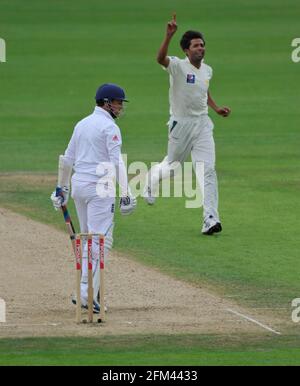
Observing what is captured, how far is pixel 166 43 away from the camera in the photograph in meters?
16.4

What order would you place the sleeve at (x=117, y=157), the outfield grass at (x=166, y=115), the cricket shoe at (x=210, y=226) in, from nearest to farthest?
1. the sleeve at (x=117, y=157)
2. the outfield grass at (x=166, y=115)
3. the cricket shoe at (x=210, y=226)

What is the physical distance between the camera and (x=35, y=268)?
15.0 meters

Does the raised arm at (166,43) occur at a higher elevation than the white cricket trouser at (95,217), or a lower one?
higher

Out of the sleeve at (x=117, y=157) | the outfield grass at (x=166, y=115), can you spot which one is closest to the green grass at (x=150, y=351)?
the outfield grass at (x=166, y=115)

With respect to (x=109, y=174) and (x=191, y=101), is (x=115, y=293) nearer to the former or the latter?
(x=109, y=174)

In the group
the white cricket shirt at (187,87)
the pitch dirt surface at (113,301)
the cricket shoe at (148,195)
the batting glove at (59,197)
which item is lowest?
the pitch dirt surface at (113,301)

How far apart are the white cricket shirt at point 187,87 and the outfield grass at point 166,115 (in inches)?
61.5

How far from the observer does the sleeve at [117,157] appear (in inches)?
496

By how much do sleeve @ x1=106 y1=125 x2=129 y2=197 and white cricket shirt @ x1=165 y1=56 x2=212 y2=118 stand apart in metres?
4.52

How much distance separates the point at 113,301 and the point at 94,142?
5.45 ft

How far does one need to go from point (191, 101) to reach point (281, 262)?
2.89 metres

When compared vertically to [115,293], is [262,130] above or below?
above

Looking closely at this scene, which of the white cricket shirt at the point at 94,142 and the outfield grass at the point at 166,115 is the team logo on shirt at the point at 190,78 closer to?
the outfield grass at the point at 166,115

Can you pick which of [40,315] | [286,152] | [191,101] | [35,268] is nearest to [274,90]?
[286,152]
